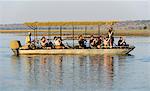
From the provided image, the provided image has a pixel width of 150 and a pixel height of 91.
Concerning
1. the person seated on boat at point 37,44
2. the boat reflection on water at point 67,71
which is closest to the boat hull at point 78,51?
the boat reflection on water at point 67,71

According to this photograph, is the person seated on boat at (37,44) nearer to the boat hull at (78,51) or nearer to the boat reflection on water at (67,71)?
the boat hull at (78,51)

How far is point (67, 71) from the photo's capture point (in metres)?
29.3

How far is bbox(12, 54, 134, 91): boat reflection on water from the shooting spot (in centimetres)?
2369

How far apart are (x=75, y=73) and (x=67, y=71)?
117cm

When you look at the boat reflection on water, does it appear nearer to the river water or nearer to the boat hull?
the river water

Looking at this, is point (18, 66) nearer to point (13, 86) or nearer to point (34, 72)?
point (34, 72)

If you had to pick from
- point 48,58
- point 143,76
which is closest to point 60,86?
point 143,76

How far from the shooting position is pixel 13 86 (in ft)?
75.9

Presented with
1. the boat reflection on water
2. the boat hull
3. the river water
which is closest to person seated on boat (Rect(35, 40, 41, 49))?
the boat hull

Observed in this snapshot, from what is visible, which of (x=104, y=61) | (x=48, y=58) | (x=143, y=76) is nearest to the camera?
(x=143, y=76)

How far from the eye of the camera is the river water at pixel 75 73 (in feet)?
75.7

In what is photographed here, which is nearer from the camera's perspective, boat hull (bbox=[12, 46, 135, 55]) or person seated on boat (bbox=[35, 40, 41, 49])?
boat hull (bbox=[12, 46, 135, 55])

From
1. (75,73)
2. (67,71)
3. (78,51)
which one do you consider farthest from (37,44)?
(75,73)

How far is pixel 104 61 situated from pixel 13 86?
45.0 ft
